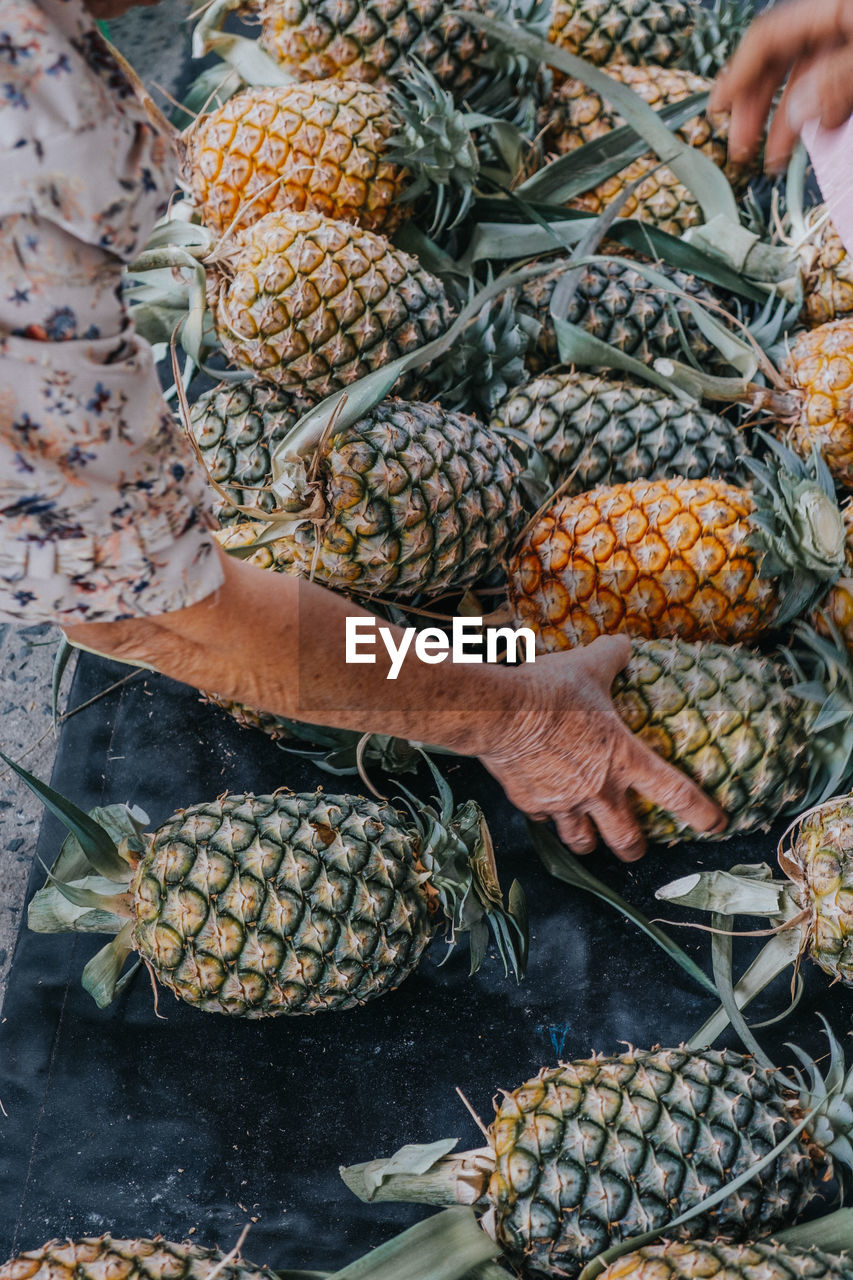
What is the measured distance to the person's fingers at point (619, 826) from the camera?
1.28 m

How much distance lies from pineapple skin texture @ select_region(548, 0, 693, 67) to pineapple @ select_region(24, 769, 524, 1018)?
1475 mm

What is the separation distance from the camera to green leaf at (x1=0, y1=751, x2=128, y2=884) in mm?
1160

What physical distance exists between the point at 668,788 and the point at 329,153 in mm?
1035

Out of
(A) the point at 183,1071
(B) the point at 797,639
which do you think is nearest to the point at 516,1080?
(A) the point at 183,1071

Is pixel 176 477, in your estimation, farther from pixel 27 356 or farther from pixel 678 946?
pixel 678 946

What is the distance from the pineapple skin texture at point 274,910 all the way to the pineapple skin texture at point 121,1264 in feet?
0.89

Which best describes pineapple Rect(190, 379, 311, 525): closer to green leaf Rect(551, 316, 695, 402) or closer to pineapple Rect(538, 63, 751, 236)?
green leaf Rect(551, 316, 695, 402)

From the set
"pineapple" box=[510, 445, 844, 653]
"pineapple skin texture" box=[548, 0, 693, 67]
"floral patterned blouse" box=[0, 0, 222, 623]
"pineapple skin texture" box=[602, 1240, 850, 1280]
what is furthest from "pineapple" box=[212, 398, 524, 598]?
"pineapple skin texture" box=[548, 0, 693, 67]

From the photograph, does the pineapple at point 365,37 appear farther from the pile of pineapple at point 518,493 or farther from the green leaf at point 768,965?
the green leaf at point 768,965

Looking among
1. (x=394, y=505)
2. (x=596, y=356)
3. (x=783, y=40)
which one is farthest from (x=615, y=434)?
(x=783, y=40)

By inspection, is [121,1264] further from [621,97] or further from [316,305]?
[621,97]

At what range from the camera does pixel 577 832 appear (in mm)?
1348

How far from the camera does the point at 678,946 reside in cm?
131

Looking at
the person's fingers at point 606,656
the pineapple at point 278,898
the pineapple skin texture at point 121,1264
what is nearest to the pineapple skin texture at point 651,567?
the person's fingers at point 606,656
